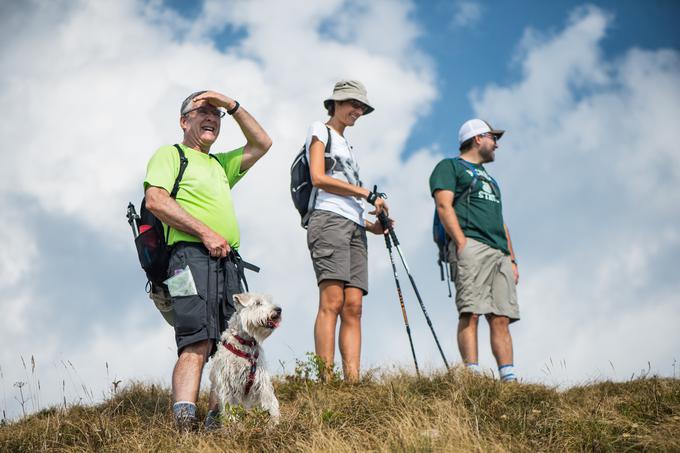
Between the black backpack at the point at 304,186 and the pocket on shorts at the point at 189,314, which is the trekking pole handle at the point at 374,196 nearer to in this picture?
the black backpack at the point at 304,186

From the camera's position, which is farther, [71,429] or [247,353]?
[71,429]

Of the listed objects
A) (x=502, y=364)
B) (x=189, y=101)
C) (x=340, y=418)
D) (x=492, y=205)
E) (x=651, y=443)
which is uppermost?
(x=189, y=101)

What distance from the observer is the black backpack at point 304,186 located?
24.8ft

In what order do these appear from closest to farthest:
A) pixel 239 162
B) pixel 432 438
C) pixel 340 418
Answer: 1. pixel 432 438
2. pixel 340 418
3. pixel 239 162

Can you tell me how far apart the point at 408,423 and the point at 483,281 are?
2.88 m

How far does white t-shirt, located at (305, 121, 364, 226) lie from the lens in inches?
294

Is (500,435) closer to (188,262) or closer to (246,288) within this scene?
(246,288)

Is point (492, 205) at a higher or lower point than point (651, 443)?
higher

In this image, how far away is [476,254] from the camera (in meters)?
8.12

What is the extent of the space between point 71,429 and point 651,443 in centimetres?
487

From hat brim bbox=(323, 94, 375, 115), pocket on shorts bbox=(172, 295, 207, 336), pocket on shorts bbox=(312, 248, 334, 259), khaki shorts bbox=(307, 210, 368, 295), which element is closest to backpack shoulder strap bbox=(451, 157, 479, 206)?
hat brim bbox=(323, 94, 375, 115)

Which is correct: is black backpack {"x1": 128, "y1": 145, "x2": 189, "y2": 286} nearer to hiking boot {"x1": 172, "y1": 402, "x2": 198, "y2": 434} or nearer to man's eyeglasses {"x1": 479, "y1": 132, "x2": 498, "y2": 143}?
hiking boot {"x1": 172, "y1": 402, "x2": 198, "y2": 434}

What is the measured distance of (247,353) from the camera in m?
5.79

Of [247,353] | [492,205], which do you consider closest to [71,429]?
[247,353]
